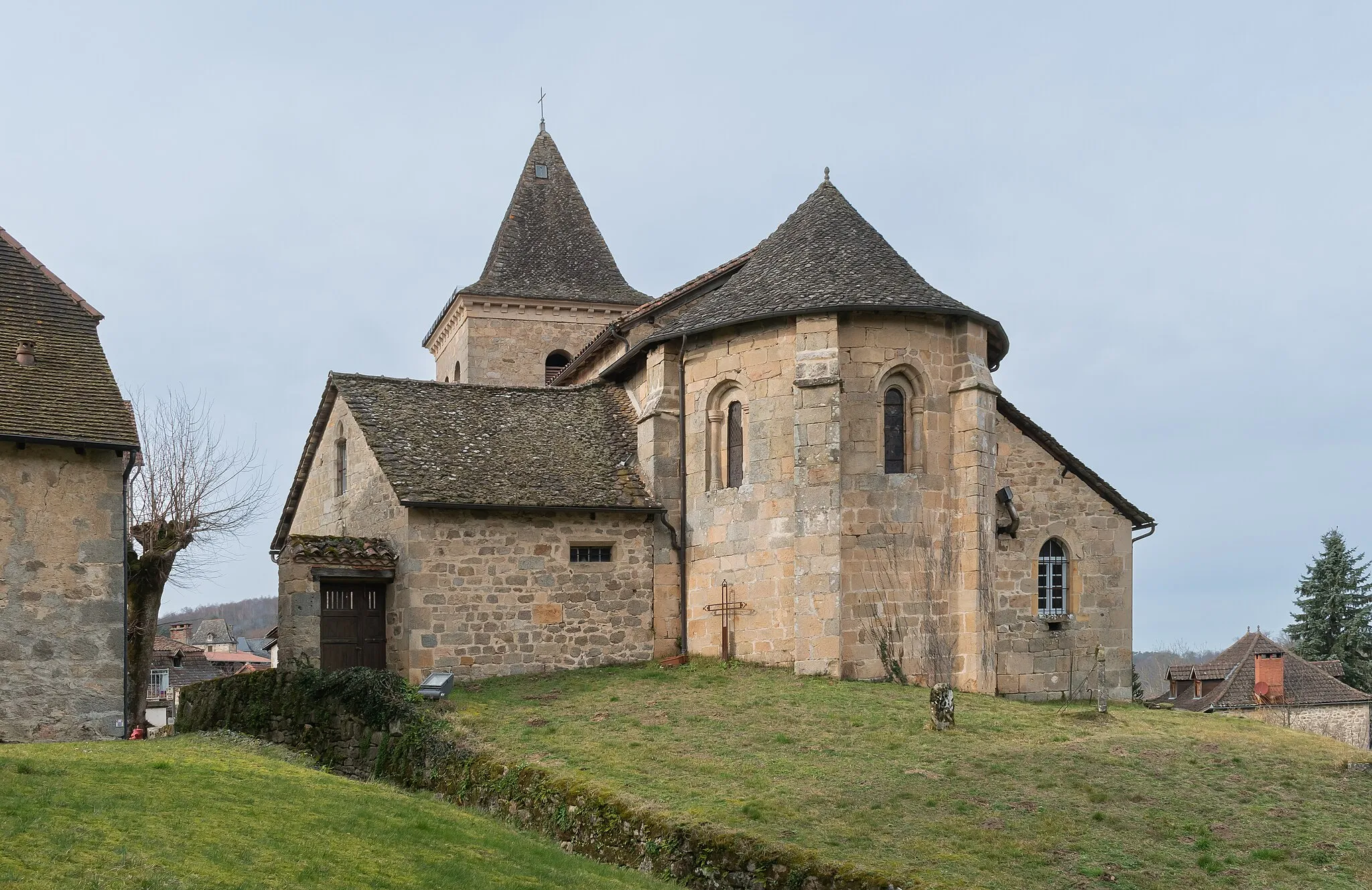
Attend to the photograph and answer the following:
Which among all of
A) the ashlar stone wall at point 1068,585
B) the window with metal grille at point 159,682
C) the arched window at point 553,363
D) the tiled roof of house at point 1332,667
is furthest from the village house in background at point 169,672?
the tiled roof of house at point 1332,667

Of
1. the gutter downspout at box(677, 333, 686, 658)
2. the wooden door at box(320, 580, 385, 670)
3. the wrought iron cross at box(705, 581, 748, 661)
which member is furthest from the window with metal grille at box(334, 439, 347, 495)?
the wrought iron cross at box(705, 581, 748, 661)

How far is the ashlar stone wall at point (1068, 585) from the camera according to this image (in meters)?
22.6

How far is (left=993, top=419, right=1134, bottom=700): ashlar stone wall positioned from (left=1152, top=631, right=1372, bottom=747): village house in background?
49.4ft

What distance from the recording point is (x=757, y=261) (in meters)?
24.0

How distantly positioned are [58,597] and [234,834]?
31.6ft

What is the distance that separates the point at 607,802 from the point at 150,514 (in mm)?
14794

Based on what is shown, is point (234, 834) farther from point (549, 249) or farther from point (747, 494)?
point (549, 249)

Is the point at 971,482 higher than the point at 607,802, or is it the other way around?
the point at 971,482

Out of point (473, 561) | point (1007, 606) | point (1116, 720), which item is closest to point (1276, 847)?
point (1116, 720)

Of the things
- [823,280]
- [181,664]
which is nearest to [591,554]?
[823,280]

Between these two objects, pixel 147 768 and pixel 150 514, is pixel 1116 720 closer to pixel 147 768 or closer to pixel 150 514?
pixel 147 768

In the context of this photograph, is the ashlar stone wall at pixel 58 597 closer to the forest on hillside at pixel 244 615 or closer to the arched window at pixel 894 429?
the arched window at pixel 894 429

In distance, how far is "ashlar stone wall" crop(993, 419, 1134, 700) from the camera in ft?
74.3

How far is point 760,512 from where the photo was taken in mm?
21797
